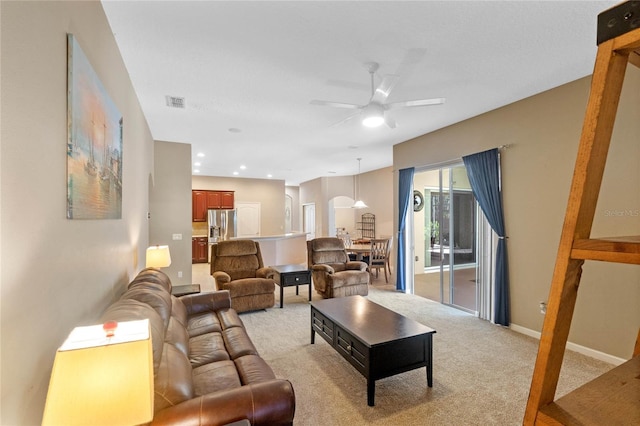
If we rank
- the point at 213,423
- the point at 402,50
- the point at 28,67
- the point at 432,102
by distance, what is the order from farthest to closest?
the point at 432,102
the point at 402,50
the point at 213,423
the point at 28,67

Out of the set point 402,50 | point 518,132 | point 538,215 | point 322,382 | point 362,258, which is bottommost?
point 322,382

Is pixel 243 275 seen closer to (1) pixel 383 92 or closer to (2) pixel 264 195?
(1) pixel 383 92

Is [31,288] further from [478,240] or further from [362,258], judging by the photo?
[362,258]

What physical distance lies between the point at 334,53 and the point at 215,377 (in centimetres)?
267

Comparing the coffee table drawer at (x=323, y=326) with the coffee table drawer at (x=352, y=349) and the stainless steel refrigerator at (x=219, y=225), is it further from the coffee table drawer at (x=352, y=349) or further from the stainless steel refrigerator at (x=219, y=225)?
the stainless steel refrigerator at (x=219, y=225)

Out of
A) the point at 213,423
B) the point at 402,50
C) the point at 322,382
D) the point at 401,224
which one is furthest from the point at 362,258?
the point at 213,423

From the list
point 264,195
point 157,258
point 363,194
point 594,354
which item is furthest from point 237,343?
point 264,195

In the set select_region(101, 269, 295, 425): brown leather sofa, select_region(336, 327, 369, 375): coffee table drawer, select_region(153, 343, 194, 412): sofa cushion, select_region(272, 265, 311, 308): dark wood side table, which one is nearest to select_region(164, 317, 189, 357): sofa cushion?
select_region(101, 269, 295, 425): brown leather sofa

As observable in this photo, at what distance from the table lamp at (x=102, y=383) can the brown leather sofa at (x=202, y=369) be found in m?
0.49

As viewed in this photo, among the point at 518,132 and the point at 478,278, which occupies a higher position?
the point at 518,132

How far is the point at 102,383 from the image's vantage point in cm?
90

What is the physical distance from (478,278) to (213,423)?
4036mm

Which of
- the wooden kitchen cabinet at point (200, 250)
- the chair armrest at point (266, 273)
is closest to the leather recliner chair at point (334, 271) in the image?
the chair armrest at point (266, 273)

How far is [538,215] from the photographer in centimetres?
361
